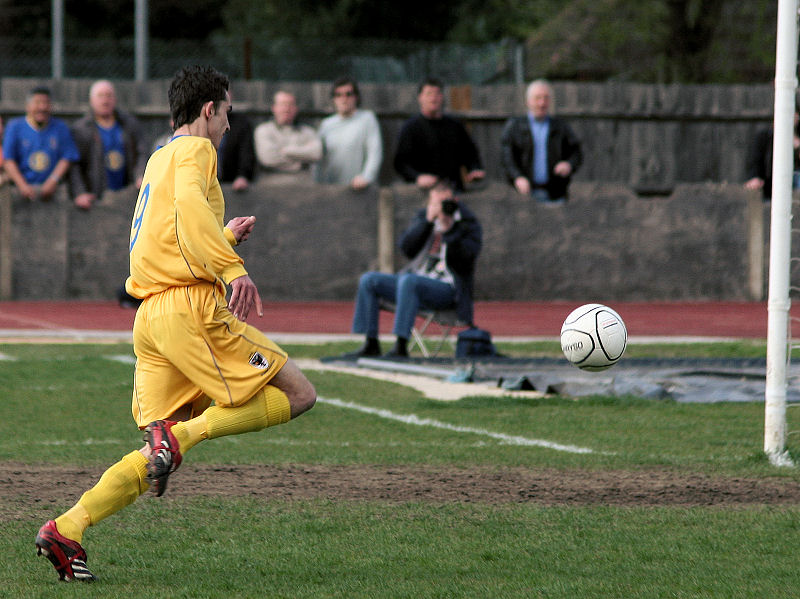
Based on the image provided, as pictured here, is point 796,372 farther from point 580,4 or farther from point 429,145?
point 580,4

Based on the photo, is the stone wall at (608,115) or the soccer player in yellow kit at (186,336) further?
the stone wall at (608,115)

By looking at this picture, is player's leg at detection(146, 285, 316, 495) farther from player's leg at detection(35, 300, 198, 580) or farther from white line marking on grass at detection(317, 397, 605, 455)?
white line marking on grass at detection(317, 397, 605, 455)

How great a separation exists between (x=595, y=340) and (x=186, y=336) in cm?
302

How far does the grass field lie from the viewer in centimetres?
506

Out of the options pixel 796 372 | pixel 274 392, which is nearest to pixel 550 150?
pixel 796 372

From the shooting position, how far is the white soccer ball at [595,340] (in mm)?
7469

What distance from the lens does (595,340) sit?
7.50 metres

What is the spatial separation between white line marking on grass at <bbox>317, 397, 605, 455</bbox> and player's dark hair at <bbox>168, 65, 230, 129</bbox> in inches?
136

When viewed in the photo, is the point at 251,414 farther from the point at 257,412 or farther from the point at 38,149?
the point at 38,149

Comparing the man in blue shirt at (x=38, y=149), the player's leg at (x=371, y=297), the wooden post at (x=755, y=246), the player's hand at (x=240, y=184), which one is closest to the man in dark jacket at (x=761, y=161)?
the wooden post at (x=755, y=246)

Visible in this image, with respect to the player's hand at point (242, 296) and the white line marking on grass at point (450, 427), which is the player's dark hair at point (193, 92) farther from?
the white line marking on grass at point (450, 427)

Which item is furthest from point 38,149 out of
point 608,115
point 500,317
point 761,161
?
point 761,161

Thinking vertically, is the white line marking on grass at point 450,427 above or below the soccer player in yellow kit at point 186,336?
below

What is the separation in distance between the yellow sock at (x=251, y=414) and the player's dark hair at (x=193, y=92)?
115 cm
